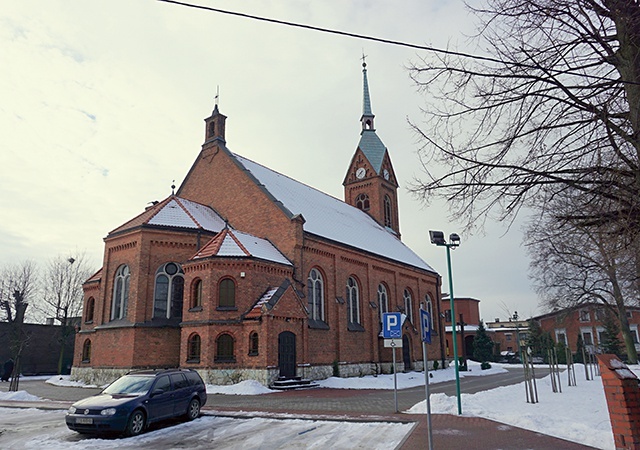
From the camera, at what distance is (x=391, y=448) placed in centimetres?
921

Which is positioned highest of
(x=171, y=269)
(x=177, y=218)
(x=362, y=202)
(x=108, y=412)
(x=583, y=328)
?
(x=362, y=202)

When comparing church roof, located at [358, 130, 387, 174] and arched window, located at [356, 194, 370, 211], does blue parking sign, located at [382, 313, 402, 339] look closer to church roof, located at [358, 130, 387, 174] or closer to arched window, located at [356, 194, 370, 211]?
arched window, located at [356, 194, 370, 211]

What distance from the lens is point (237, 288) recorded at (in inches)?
949

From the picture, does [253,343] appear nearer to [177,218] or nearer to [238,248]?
[238,248]

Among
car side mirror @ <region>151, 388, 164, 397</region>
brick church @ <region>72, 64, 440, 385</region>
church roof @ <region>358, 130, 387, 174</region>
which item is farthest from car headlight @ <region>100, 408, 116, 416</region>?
church roof @ <region>358, 130, 387, 174</region>

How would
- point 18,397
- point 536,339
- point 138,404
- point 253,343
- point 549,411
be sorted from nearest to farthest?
point 138,404
point 549,411
point 18,397
point 253,343
point 536,339

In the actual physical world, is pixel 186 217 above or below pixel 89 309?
above

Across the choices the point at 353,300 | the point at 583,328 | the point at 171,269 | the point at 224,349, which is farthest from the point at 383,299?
the point at 583,328

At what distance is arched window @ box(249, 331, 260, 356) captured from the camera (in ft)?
76.0

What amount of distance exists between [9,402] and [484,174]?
63.0ft

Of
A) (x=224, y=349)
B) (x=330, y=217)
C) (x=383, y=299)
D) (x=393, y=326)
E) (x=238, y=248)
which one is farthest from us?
(x=383, y=299)

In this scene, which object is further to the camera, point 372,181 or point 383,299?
point 372,181

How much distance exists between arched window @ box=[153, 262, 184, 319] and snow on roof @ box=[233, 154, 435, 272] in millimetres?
7366

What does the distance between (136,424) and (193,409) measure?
230cm
